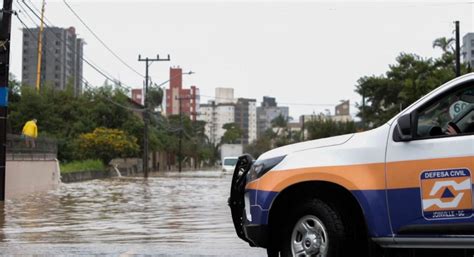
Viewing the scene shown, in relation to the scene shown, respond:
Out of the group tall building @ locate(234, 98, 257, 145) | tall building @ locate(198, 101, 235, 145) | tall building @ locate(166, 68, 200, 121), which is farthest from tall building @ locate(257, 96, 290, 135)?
tall building @ locate(166, 68, 200, 121)

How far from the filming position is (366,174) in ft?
20.1

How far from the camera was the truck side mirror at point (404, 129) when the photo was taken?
19.7ft

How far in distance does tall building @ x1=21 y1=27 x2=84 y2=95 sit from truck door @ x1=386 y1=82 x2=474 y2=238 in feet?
142

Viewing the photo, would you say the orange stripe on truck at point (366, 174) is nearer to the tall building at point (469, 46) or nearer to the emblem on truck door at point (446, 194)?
the emblem on truck door at point (446, 194)

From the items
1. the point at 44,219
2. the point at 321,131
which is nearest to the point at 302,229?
the point at 44,219

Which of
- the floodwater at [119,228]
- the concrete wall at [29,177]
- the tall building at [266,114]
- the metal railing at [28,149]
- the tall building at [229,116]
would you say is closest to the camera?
the floodwater at [119,228]

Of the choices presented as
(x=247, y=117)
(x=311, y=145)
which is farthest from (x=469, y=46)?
(x=247, y=117)

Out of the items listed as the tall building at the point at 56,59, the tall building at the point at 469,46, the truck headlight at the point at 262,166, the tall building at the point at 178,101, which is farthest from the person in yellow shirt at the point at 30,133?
the tall building at the point at 178,101

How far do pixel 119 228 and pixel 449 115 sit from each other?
23.9 ft

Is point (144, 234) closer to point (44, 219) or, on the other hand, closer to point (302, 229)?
point (44, 219)

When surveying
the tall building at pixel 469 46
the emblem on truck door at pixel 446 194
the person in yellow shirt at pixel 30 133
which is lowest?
the emblem on truck door at pixel 446 194

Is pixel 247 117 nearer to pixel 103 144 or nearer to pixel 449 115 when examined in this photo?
pixel 103 144

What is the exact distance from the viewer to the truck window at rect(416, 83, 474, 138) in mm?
6027

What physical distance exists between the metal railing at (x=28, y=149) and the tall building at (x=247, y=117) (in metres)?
143
